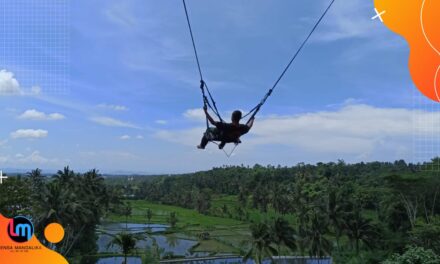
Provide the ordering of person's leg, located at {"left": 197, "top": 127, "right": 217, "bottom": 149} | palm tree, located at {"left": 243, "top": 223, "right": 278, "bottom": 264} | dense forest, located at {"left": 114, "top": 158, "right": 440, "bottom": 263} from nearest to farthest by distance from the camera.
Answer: person's leg, located at {"left": 197, "top": 127, "right": 217, "bottom": 149}, palm tree, located at {"left": 243, "top": 223, "right": 278, "bottom": 264}, dense forest, located at {"left": 114, "top": 158, "right": 440, "bottom": 263}

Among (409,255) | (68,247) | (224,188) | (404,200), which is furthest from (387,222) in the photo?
(224,188)

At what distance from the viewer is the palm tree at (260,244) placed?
3662 cm

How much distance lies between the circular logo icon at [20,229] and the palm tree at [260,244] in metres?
22.1

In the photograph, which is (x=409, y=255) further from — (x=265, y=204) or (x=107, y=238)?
(x=265, y=204)

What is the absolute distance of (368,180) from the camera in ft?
269

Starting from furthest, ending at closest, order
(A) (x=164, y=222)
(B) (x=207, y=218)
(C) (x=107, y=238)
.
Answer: (B) (x=207, y=218) → (A) (x=164, y=222) → (C) (x=107, y=238)

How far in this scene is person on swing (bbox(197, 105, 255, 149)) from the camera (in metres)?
9.76

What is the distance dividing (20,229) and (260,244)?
2288 cm

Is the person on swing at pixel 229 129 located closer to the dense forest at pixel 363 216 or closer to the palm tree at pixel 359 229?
the dense forest at pixel 363 216

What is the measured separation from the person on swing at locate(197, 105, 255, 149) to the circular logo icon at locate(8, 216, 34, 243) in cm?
971

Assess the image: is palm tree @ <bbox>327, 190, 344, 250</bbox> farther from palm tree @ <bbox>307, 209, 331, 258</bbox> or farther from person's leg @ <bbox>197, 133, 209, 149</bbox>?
person's leg @ <bbox>197, 133, 209, 149</bbox>

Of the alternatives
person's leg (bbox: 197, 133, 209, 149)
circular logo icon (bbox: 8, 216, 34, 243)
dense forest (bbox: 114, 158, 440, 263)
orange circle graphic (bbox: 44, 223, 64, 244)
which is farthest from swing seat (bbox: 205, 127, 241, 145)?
orange circle graphic (bbox: 44, 223, 64, 244)

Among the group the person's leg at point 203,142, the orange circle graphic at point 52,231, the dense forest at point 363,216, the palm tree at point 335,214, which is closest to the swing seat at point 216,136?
the person's leg at point 203,142

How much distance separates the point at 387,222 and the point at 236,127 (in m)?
41.5
